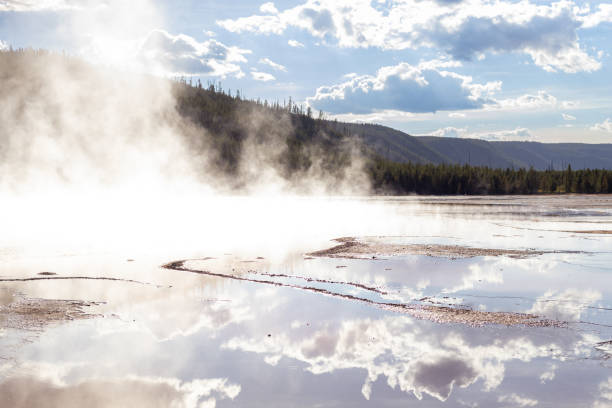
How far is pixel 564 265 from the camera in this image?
90.6 feet

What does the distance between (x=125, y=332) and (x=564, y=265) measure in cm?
2137

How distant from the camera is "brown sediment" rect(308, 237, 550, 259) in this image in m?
31.9

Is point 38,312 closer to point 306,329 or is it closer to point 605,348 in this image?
point 306,329

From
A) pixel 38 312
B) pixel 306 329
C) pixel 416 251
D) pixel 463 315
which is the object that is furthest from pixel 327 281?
pixel 416 251

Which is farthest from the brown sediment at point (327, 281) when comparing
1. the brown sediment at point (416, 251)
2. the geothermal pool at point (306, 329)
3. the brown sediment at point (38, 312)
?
the brown sediment at point (38, 312)

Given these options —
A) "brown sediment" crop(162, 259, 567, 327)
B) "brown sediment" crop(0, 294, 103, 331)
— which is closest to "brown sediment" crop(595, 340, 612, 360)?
"brown sediment" crop(162, 259, 567, 327)

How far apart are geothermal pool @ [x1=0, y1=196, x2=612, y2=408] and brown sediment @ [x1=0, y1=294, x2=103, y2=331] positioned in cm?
8

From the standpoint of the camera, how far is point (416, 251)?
33.8 meters

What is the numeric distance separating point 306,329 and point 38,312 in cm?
826

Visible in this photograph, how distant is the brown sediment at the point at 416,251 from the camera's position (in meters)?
31.9

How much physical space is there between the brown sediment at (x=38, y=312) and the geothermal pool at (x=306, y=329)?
8cm

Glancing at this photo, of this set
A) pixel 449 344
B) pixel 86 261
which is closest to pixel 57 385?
pixel 449 344

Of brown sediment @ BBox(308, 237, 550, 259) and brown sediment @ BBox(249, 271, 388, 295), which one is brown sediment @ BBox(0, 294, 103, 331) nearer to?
brown sediment @ BBox(249, 271, 388, 295)

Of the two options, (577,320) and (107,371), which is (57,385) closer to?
(107,371)
